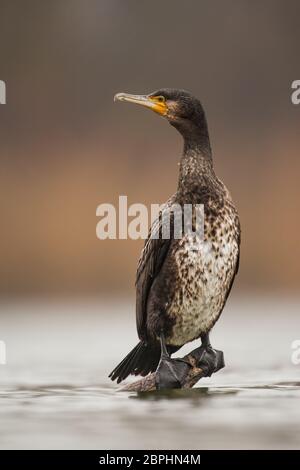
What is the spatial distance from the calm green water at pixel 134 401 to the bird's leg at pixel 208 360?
0.13 meters

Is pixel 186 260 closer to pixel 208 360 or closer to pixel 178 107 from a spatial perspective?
pixel 208 360

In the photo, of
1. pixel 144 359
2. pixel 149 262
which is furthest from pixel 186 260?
pixel 144 359

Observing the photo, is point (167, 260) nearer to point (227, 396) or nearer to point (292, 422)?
point (227, 396)

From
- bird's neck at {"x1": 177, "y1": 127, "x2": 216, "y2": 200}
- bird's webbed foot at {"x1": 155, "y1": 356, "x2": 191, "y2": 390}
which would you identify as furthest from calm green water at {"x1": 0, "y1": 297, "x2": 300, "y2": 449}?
bird's neck at {"x1": 177, "y1": 127, "x2": 216, "y2": 200}

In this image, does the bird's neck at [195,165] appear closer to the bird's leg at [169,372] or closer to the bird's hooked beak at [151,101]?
the bird's hooked beak at [151,101]

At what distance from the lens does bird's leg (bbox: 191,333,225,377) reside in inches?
343

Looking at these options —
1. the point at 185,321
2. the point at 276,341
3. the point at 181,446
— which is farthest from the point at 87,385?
the point at 276,341

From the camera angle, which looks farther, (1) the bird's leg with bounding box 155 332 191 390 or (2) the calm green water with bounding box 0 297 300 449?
(1) the bird's leg with bounding box 155 332 191 390

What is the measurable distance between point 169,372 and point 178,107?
1.55 metres

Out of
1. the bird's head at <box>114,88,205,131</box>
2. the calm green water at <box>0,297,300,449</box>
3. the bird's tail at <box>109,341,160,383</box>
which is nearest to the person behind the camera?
the calm green water at <box>0,297,300,449</box>

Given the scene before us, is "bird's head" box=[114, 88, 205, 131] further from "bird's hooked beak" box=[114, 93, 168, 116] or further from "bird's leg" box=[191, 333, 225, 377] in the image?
"bird's leg" box=[191, 333, 225, 377]

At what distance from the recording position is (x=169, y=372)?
28.1ft

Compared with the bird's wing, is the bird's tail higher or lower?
lower

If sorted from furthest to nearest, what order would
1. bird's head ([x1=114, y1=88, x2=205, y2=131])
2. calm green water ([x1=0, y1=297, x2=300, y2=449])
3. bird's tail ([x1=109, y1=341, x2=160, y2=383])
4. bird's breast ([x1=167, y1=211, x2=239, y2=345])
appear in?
bird's tail ([x1=109, y1=341, x2=160, y2=383]), bird's head ([x1=114, y1=88, x2=205, y2=131]), bird's breast ([x1=167, y1=211, x2=239, y2=345]), calm green water ([x1=0, y1=297, x2=300, y2=449])
